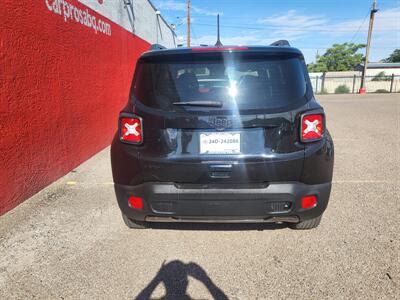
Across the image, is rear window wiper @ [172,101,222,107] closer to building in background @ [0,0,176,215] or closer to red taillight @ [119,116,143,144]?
red taillight @ [119,116,143,144]

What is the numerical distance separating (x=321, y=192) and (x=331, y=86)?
116 feet

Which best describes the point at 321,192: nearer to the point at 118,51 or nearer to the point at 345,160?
the point at 345,160

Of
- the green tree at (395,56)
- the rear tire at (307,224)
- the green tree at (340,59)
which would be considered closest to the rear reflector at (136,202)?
the rear tire at (307,224)

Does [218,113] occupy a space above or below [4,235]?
above

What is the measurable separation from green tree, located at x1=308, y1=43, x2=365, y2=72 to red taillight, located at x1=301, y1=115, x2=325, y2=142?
72.3 metres

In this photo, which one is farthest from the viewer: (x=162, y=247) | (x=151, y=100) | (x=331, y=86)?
(x=331, y=86)

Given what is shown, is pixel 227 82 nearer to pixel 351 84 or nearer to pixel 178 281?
pixel 178 281

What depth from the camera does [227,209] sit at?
2.35 meters

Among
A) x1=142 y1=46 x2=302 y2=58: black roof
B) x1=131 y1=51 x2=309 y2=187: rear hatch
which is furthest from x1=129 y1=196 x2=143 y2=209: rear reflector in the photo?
x1=142 y1=46 x2=302 y2=58: black roof

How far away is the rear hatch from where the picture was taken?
87.5 inches

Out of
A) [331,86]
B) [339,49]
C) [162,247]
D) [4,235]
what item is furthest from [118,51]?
[339,49]

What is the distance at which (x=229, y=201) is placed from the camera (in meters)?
2.31

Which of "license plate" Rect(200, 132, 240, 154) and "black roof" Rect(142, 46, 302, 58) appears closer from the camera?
"license plate" Rect(200, 132, 240, 154)

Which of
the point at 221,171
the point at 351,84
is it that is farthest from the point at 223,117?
the point at 351,84
